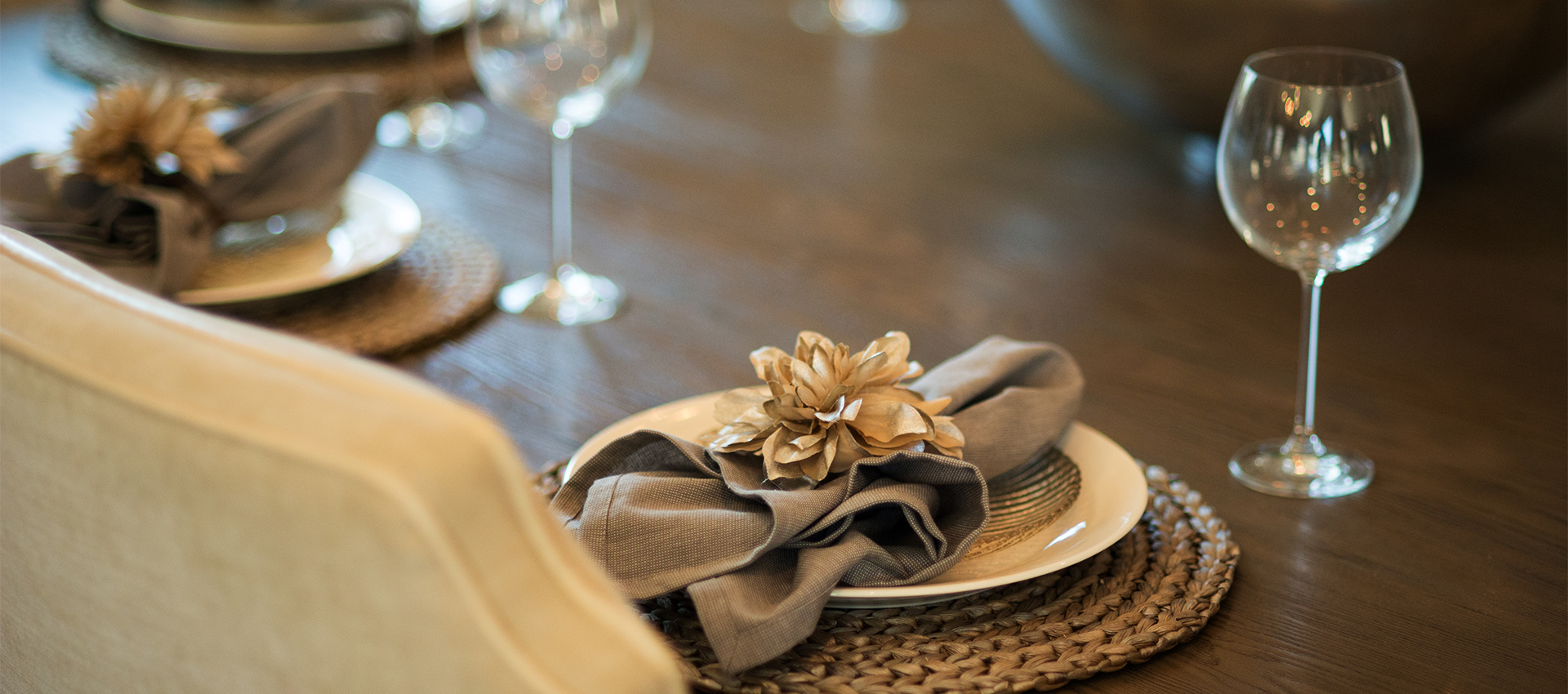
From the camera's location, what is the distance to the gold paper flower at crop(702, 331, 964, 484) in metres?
0.52

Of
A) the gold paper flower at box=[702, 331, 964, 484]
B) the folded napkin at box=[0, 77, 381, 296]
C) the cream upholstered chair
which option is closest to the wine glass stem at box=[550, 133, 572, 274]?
the folded napkin at box=[0, 77, 381, 296]

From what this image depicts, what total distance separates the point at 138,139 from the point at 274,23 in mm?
779

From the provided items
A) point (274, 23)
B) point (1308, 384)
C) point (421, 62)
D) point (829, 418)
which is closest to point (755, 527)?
point (829, 418)

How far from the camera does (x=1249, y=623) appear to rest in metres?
0.54

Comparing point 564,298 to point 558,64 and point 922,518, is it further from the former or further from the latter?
point 922,518

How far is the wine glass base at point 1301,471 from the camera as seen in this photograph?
0.66 m

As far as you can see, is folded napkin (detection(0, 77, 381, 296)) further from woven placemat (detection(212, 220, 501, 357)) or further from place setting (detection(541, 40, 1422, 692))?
place setting (detection(541, 40, 1422, 692))

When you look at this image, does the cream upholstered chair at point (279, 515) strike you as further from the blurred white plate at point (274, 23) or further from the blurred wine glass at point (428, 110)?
the blurred white plate at point (274, 23)

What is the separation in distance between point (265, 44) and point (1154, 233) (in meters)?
1.00

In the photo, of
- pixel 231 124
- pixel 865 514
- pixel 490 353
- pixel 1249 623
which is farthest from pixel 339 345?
pixel 1249 623

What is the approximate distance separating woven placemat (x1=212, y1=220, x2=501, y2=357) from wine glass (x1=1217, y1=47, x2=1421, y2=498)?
1.63 feet

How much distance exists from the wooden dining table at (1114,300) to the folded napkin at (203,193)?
0.48ft

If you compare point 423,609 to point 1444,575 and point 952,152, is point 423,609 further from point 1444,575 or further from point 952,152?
point 952,152

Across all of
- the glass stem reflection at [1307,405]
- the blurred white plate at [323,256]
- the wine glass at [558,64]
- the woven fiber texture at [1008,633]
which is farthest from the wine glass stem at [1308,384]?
the blurred white plate at [323,256]
